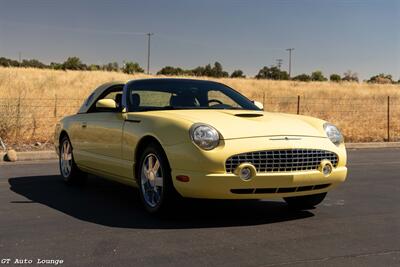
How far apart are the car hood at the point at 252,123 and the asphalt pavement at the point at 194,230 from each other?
88cm

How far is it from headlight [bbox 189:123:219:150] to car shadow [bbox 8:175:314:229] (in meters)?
0.72

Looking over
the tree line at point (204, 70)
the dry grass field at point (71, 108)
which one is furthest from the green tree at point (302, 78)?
the dry grass field at point (71, 108)

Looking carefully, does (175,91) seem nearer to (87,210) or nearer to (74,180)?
(87,210)

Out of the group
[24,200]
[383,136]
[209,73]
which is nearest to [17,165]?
[24,200]

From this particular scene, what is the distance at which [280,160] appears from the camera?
5.16 meters

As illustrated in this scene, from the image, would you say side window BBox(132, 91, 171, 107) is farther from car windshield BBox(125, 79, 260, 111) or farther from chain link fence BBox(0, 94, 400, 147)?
chain link fence BBox(0, 94, 400, 147)

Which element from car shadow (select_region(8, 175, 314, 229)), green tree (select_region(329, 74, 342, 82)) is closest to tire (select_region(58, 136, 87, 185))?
car shadow (select_region(8, 175, 314, 229))

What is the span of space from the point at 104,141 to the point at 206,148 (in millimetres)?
1971

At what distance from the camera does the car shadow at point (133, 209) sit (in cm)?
541

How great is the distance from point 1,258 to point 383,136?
15.8 metres

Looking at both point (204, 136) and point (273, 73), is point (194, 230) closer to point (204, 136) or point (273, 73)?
point (204, 136)

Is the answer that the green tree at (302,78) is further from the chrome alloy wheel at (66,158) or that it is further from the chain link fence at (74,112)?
the chrome alloy wheel at (66,158)

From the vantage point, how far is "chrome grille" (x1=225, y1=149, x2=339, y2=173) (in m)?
5.06

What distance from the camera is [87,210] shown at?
236 inches
